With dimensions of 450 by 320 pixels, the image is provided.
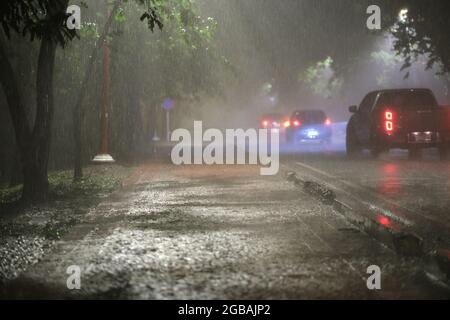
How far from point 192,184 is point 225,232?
6.05 metres

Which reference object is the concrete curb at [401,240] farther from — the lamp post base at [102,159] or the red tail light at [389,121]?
the lamp post base at [102,159]

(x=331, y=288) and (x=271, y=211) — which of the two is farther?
(x=271, y=211)

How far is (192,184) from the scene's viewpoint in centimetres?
1379

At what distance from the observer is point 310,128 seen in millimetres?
31375

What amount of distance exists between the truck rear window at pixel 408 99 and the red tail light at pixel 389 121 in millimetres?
672

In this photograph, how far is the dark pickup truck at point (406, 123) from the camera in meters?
18.2

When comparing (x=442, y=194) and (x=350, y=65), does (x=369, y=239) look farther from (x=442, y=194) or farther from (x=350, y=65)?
(x=350, y=65)

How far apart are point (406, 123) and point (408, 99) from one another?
1.63 meters

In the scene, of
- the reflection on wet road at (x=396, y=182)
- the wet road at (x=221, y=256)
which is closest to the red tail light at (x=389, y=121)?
the reflection on wet road at (x=396, y=182)
